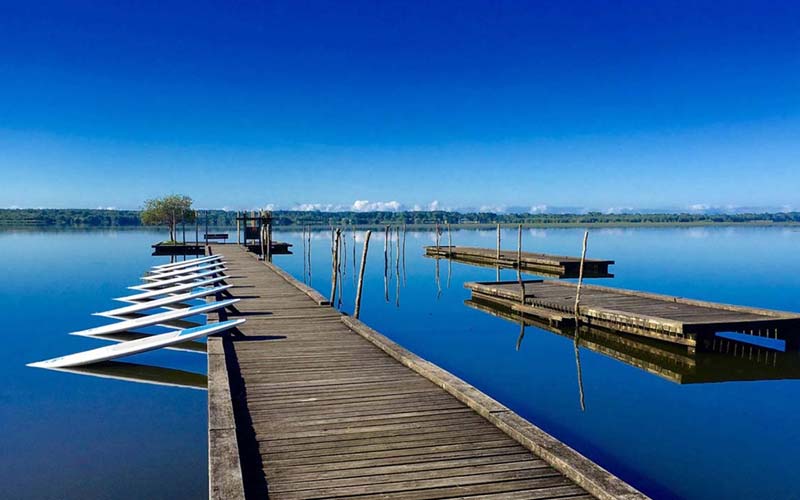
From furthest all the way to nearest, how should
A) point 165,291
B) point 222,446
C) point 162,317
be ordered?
point 165,291 < point 162,317 < point 222,446

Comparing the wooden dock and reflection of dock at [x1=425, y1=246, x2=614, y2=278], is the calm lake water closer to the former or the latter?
the wooden dock

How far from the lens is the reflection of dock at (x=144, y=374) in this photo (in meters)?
→ 11.6

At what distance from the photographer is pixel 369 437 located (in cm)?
594

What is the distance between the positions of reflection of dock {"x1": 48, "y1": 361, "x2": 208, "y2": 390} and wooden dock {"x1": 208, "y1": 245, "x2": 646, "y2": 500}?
231 centimetres

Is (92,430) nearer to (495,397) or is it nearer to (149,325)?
(149,325)

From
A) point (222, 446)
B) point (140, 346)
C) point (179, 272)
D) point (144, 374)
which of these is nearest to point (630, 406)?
point (222, 446)

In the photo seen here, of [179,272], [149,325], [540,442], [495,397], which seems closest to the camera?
[540,442]

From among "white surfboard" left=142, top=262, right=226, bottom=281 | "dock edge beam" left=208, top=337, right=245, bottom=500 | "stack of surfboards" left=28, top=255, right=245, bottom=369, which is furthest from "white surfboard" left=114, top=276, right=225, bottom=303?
"dock edge beam" left=208, top=337, right=245, bottom=500

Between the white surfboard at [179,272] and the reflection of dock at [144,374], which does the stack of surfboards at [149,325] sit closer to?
the reflection of dock at [144,374]

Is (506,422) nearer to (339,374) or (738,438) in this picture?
(339,374)

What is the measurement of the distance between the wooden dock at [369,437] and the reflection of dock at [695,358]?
25.0ft

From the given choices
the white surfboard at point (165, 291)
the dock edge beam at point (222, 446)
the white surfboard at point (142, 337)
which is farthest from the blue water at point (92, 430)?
the white surfboard at point (165, 291)

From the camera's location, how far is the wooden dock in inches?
188

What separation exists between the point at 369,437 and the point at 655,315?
41.4 feet
